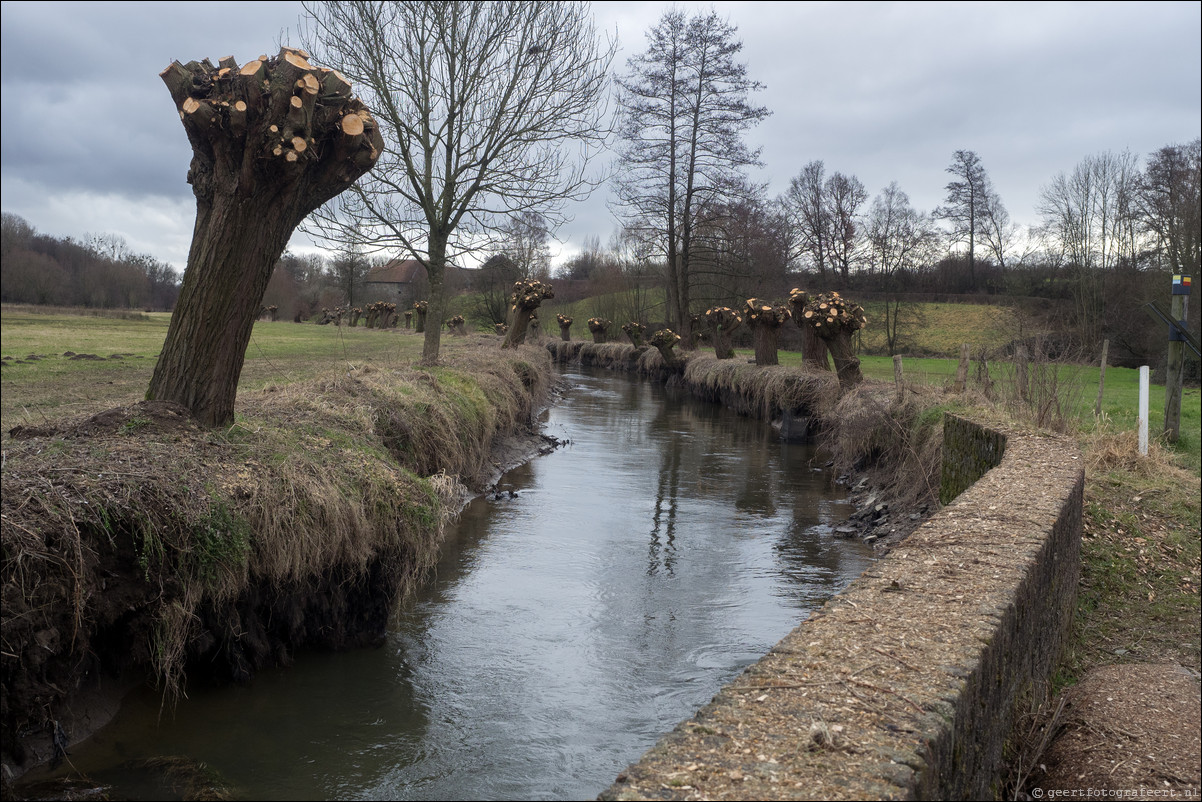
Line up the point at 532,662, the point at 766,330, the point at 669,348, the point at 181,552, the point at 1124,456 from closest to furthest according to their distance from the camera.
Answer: the point at 181,552 < the point at 532,662 < the point at 1124,456 < the point at 766,330 < the point at 669,348

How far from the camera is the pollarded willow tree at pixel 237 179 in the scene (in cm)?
618

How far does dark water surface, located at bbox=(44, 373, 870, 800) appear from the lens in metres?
4.58

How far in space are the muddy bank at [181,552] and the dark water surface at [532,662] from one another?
0.79ft

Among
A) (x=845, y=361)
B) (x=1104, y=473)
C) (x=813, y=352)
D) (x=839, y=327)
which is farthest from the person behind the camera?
(x=813, y=352)

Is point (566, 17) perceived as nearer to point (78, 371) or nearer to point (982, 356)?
point (982, 356)

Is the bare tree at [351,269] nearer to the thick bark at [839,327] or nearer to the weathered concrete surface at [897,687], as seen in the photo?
the thick bark at [839,327]

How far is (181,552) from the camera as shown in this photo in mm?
4707

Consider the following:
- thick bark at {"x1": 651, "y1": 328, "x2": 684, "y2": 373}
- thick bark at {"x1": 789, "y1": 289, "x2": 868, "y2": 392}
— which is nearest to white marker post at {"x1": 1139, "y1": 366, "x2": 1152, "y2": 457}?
thick bark at {"x1": 789, "y1": 289, "x2": 868, "y2": 392}

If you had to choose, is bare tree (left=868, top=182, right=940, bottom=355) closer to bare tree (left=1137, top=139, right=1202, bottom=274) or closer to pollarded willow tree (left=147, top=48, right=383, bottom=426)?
bare tree (left=1137, top=139, right=1202, bottom=274)

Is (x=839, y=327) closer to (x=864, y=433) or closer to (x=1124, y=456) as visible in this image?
(x=864, y=433)

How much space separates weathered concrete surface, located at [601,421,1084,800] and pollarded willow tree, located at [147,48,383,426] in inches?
189

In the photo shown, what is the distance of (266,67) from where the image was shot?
20.7 ft

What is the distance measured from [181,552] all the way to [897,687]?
12.1 feet

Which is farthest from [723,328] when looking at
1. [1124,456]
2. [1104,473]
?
[1104,473]
